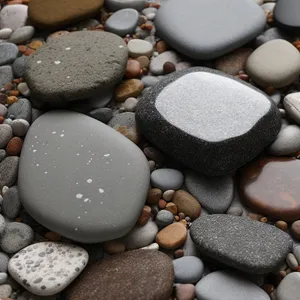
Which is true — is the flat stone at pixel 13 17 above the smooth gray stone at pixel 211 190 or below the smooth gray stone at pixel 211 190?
above

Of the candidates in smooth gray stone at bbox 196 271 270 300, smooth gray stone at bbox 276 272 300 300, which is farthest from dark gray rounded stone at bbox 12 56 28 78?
smooth gray stone at bbox 276 272 300 300

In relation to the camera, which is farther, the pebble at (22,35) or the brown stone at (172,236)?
the pebble at (22,35)

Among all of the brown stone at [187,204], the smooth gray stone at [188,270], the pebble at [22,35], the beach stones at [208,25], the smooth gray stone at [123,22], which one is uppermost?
the beach stones at [208,25]

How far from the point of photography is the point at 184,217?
1.13m

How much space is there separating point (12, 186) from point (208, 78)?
1.65 feet

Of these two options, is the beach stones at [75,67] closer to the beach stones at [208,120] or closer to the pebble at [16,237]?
the beach stones at [208,120]

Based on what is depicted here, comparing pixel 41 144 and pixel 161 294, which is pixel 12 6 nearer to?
→ pixel 41 144

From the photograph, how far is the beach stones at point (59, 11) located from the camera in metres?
1.47

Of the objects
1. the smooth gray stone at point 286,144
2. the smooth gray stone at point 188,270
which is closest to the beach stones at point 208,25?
the smooth gray stone at point 286,144

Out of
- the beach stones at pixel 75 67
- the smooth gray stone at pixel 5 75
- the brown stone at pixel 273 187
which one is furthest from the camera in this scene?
the smooth gray stone at pixel 5 75

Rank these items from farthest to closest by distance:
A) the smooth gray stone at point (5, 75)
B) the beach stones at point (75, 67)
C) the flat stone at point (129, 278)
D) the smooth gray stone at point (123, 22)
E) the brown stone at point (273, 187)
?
the smooth gray stone at point (123, 22) < the smooth gray stone at point (5, 75) < the beach stones at point (75, 67) < the brown stone at point (273, 187) < the flat stone at point (129, 278)

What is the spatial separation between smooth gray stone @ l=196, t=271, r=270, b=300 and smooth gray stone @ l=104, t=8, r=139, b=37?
731mm

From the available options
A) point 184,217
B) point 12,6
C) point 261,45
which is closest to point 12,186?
point 184,217

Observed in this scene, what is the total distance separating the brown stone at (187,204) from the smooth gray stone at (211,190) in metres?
0.02
